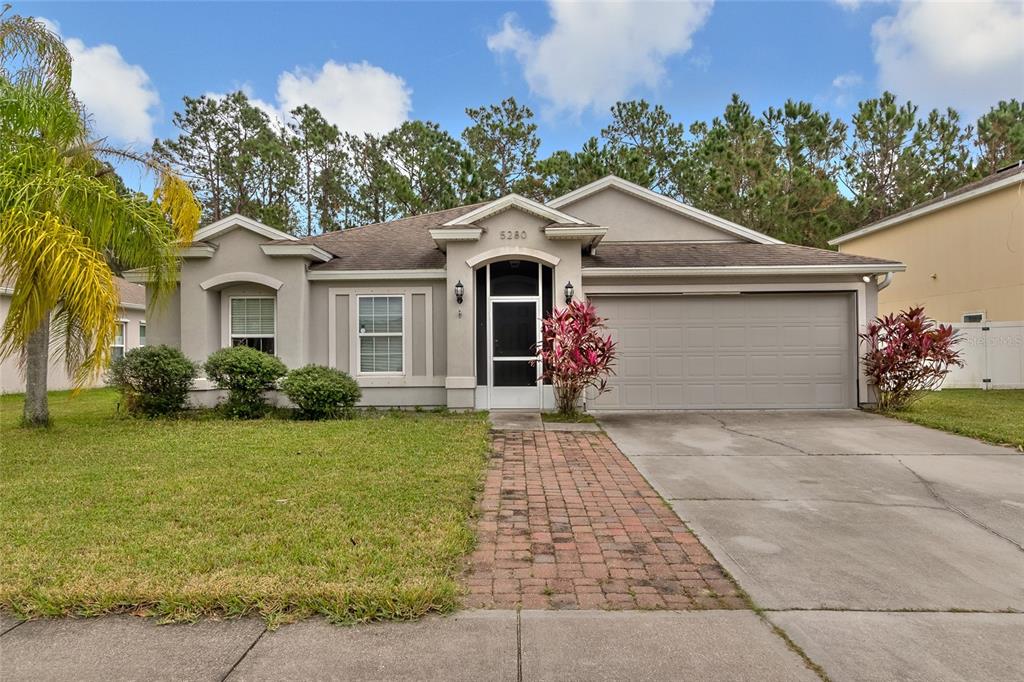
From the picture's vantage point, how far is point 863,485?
5.48m

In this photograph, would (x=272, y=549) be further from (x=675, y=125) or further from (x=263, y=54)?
(x=675, y=125)

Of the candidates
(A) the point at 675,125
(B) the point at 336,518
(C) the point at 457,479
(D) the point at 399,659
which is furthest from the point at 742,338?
(A) the point at 675,125

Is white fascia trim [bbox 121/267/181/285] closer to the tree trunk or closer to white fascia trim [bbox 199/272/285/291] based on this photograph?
white fascia trim [bbox 199/272/285/291]

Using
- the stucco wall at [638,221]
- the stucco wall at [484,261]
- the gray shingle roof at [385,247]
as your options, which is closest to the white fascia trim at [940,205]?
the stucco wall at [638,221]

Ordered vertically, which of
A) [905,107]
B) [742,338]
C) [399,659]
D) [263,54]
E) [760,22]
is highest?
[905,107]

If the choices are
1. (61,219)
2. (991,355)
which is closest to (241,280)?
(61,219)

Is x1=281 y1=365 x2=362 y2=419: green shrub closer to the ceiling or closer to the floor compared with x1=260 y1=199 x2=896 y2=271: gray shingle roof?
closer to the floor

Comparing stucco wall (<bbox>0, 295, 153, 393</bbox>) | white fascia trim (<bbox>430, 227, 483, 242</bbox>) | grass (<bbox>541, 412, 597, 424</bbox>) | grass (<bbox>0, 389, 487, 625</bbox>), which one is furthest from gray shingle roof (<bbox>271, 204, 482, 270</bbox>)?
stucco wall (<bbox>0, 295, 153, 393</bbox>)

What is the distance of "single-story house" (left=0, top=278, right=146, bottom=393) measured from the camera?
14.5 meters

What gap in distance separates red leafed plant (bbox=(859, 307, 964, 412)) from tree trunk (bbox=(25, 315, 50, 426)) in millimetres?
14109

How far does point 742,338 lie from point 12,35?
1300 centimetres

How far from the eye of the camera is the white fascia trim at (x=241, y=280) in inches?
410

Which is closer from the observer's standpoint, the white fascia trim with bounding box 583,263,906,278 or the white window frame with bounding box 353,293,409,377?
the white fascia trim with bounding box 583,263,906,278

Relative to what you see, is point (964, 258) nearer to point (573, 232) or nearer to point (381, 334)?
point (573, 232)
